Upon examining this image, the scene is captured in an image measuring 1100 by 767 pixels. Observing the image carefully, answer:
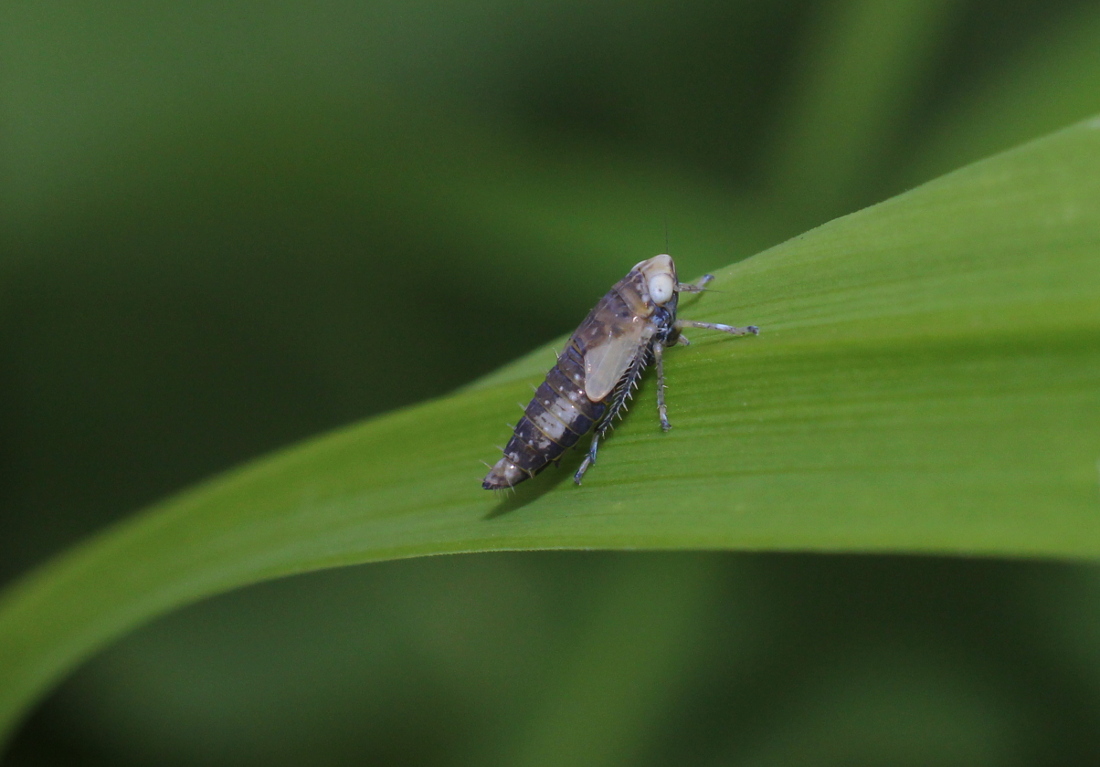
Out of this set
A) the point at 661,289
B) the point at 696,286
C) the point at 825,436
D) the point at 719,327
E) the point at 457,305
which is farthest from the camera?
the point at 457,305

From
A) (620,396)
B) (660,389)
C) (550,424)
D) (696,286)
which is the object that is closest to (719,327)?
(660,389)

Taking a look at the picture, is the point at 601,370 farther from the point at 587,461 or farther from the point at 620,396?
the point at 587,461

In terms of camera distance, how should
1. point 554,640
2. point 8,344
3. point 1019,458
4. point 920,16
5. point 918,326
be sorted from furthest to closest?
point 8,344
point 554,640
point 920,16
point 918,326
point 1019,458

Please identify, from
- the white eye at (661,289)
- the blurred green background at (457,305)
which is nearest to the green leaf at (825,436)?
the white eye at (661,289)

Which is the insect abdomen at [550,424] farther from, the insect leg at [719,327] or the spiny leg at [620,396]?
the insect leg at [719,327]

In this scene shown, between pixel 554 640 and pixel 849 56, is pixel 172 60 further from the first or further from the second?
pixel 554 640

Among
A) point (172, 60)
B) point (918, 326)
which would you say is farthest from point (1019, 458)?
point (172, 60)
